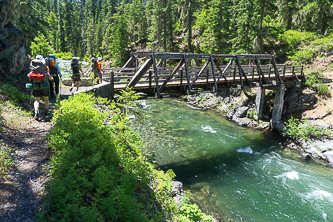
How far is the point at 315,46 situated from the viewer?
91.9ft

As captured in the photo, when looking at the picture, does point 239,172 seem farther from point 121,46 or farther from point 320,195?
point 121,46

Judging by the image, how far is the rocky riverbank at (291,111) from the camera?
49.6ft

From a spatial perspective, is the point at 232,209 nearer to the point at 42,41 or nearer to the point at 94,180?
the point at 94,180

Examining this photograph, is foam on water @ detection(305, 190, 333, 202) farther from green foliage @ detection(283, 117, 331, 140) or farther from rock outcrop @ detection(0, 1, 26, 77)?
rock outcrop @ detection(0, 1, 26, 77)

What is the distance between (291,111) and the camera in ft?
66.4

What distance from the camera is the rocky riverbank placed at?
1512 centimetres

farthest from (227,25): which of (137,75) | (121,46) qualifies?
(137,75)

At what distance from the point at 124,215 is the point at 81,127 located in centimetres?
258

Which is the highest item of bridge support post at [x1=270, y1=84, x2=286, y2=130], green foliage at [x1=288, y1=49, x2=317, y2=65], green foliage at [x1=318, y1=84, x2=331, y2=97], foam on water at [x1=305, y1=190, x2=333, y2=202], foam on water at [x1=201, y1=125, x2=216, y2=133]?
green foliage at [x1=288, y1=49, x2=317, y2=65]

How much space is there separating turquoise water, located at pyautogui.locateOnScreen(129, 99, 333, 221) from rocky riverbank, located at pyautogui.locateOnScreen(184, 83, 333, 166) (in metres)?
1.32

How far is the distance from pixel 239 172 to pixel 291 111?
38.1 feet

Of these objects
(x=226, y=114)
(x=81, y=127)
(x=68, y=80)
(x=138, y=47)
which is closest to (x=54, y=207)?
(x=81, y=127)

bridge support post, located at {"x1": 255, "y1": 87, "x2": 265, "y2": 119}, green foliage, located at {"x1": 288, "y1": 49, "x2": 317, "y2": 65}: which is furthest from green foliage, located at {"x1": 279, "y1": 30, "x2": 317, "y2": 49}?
bridge support post, located at {"x1": 255, "y1": 87, "x2": 265, "y2": 119}

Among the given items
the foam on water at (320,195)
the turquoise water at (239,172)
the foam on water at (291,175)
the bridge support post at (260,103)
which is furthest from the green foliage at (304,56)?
the foam on water at (320,195)
